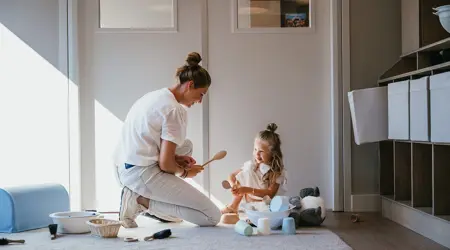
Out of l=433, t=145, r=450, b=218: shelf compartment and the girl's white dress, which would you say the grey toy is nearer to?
the girl's white dress

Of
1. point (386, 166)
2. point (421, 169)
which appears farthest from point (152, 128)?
point (386, 166)

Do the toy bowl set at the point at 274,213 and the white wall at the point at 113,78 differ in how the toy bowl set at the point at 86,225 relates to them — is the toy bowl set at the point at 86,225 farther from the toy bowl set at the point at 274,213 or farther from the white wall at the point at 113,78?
the white wall at the point at 113,78

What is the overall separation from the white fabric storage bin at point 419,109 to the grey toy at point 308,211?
567 mm

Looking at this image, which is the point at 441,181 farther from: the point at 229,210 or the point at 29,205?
the point at 29,205

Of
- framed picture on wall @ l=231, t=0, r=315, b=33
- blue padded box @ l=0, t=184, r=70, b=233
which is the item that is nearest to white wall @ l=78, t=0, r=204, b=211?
framed picture on wall @ l=231, t=0, r=315, b=33

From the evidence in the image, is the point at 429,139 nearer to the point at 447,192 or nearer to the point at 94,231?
the point at 447,192

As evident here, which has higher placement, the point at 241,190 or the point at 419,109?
the point at 419,109

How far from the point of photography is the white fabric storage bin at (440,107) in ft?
7.87

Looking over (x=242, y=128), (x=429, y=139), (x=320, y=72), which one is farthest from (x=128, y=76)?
(x=429, y=139)

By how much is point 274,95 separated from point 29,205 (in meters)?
1.56

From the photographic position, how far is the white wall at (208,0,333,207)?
3.54 meters

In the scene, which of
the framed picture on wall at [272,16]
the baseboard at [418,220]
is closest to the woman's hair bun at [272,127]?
the framed picture on wall at [272,16]

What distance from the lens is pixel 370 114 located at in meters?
3.24

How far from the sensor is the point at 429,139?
2596 mm
